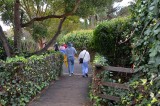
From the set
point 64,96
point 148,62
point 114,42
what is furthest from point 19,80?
point 114,42

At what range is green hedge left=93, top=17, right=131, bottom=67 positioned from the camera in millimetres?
12352

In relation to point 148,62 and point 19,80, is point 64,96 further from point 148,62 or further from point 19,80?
point 148,62

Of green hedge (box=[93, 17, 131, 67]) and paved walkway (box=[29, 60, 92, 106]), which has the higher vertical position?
green hedge (box=[93, 17, 131, 67])

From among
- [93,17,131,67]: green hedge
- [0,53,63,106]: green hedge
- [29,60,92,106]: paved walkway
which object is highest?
[93,17,131,67]: green hedge

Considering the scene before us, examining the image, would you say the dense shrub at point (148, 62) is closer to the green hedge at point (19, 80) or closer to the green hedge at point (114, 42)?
the green hedge at point (19, 80)

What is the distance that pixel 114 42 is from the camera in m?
12.8

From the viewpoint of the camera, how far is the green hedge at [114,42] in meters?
12.4

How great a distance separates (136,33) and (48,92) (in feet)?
16.6

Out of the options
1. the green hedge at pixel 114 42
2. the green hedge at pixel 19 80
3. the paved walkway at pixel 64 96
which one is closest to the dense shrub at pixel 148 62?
the paved walkway at pixel 64 96

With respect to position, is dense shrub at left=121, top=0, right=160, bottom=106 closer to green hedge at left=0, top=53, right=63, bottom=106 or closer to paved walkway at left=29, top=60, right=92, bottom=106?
paved walkway at left=29, top=60, right=92, bottom=106

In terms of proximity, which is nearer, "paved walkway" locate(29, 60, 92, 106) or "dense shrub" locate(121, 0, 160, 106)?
"dense shrub" locate(121, 0, 160, 106)

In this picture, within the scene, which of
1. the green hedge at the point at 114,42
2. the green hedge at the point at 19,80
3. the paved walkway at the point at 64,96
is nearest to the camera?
the green hedge at the point at 19,80

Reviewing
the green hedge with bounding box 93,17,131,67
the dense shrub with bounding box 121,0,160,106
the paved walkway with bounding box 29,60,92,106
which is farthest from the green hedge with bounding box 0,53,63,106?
the dense shrub with bounding box 121,0,160,106

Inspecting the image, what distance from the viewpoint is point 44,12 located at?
24.7 metres
